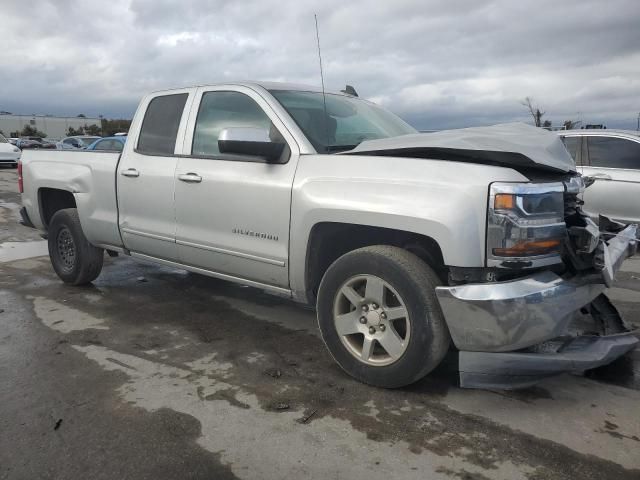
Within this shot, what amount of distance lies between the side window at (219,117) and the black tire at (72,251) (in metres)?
1.90

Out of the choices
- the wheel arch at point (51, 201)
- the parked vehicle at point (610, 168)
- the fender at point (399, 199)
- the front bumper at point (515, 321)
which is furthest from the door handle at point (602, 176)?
the wheel arch at point (51, 201)

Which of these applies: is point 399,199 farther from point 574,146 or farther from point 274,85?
point 574,146

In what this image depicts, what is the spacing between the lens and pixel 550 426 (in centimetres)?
286

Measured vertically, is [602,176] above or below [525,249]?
above

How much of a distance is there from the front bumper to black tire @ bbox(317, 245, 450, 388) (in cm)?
10

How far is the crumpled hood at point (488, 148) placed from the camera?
2.90 metres

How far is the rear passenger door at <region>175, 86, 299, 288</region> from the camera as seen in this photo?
365 cm

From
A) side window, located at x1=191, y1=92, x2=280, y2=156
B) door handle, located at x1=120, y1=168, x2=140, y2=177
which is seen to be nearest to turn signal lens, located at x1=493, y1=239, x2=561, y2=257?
side window, located at x1=191, y1=92, x2=280, y2=156

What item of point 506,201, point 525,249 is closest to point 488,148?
point 506,201

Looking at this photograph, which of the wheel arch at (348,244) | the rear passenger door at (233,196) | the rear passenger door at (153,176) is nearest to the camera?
the wheel arch at (348,244)

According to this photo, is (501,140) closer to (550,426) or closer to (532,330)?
(532,330)

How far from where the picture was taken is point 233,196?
12.7 ft

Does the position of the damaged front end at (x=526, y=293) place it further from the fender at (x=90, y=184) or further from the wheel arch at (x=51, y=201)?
the wheel arch at (x=51, y=201)

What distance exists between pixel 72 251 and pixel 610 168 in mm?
6492
